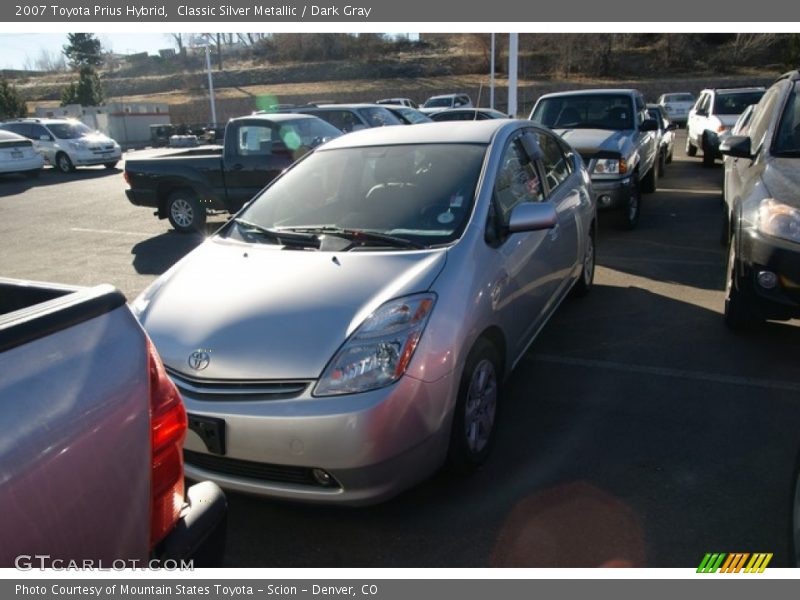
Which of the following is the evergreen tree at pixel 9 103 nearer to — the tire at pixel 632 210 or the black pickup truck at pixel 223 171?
the black pickup truck at pixel 223 171

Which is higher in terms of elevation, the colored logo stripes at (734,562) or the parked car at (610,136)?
the parked car at (610,136)

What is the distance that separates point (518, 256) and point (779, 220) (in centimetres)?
183

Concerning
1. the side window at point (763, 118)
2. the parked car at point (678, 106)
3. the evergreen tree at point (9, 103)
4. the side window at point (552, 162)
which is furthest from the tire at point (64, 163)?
the parked car at point (678, 106)

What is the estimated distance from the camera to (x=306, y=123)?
1025 cm

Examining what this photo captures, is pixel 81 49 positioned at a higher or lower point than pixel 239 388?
higher

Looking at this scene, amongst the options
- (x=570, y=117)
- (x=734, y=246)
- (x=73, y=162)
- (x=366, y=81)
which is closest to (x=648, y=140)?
(x=570, y=117)

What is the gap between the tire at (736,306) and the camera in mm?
4555

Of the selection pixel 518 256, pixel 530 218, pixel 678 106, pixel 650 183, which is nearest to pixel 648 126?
pixel 650 183

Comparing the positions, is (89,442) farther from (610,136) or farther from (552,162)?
(610,136)

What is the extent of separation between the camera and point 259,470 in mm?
2729

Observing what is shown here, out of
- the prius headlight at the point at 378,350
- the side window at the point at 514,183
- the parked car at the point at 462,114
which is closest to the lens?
the prius headlight at the point at 378,350

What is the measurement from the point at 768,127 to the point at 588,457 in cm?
368

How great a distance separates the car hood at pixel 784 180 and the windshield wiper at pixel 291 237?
10.2ft

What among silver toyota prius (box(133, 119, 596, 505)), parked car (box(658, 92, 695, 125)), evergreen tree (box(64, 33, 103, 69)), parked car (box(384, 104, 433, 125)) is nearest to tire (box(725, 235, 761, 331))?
silver toyota prius (box(133, 119, 596, 505))
